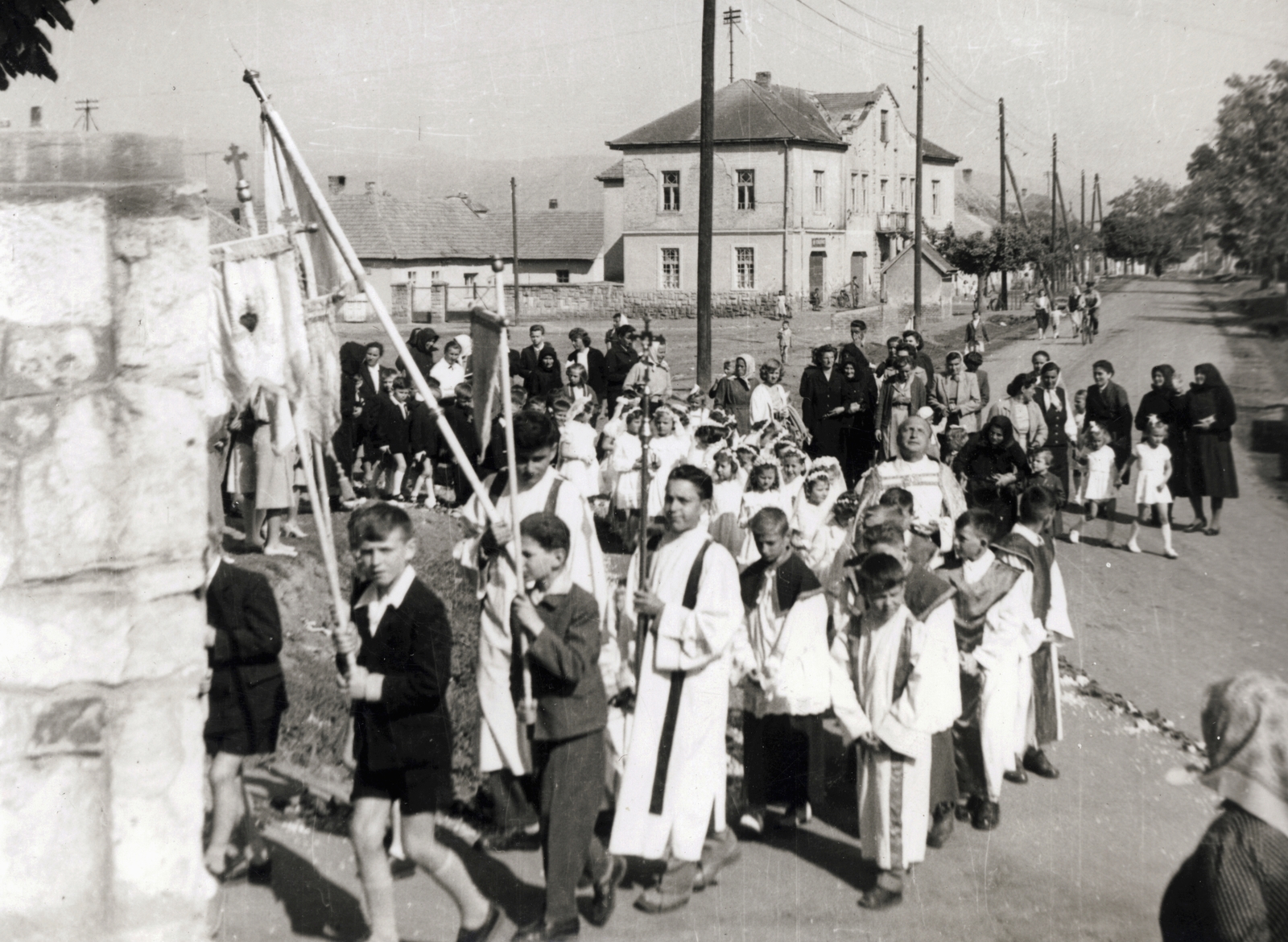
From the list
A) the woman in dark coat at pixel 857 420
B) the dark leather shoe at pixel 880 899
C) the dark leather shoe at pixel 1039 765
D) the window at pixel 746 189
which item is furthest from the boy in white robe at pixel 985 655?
the window at pixel 746 189

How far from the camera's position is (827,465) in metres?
8.59

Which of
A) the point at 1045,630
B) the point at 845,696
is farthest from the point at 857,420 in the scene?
the point at 845,696

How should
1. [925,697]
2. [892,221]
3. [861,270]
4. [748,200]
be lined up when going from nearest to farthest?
[925,697] < [748,200] < [861,270] < [892,221]

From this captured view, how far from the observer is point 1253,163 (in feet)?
31.1

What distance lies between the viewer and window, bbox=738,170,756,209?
50.2 meters

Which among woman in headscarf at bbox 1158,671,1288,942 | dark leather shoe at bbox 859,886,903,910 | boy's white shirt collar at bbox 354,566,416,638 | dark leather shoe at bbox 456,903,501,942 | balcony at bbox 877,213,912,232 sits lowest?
dark leather shoe at bbox 859,886,903,910

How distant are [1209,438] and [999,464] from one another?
3846mm

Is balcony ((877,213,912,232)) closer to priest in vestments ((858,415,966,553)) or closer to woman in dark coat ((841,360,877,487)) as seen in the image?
woman in dark coat ((841,360,877,487))

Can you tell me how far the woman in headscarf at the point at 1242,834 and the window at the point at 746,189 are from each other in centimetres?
4817

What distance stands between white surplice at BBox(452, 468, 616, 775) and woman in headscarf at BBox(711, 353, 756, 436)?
7.69 metres

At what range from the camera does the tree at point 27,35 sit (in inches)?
295

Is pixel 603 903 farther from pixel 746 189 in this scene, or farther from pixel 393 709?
pixel 746 189

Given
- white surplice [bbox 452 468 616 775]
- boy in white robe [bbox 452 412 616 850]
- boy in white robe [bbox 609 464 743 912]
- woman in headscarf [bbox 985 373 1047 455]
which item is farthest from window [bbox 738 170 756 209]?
boy in white robe [bbox 609 464 743 912]

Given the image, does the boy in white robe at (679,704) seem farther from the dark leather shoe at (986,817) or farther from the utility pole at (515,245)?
the utility pole at (515,245)
